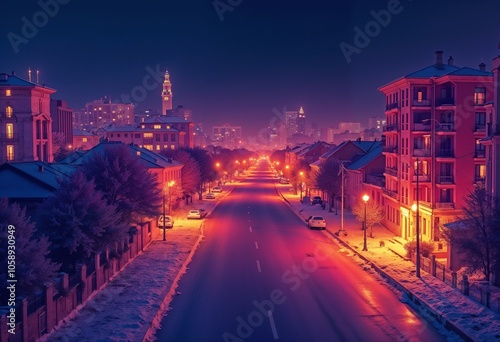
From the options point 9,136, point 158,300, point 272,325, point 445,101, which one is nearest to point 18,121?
point 9,136

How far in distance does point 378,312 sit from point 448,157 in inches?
940

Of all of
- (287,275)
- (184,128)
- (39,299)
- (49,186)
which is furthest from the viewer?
(184,128)

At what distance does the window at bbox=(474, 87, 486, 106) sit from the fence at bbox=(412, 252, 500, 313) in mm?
16964

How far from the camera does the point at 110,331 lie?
1978 cm

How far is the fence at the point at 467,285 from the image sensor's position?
22.9 metres

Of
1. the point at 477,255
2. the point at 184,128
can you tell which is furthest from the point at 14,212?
the point at 184,128

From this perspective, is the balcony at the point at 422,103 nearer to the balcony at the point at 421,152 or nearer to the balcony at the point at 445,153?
the balcony at the point at 421,152

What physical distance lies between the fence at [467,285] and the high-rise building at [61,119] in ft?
439

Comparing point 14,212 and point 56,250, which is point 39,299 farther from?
point 56,250

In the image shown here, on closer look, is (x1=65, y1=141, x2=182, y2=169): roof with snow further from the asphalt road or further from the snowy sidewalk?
the snowy sidewalk

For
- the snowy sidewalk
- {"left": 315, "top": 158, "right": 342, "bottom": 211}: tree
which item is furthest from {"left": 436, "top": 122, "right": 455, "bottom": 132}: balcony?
{"left": 315, "top": 158, "right": 342, "bottom": 211}: tree

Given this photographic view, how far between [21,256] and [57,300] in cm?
213

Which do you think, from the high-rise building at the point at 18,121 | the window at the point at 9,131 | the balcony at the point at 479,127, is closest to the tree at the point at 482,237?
the balcony at the point at 479,127

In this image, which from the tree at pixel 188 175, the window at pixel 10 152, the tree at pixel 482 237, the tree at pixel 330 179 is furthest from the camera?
the tree at pixel 188 175
